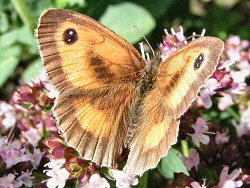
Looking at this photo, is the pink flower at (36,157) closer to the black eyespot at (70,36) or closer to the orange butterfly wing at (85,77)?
the orange butterfly wing at (85,77)

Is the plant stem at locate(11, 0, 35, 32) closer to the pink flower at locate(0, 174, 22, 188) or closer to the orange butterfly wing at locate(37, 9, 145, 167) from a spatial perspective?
the pink flower at locate(0, 174, 22, 188)

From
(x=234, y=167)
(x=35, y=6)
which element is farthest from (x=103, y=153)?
(x=35, y=6)

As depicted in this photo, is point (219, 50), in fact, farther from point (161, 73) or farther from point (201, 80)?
point (161, 73)

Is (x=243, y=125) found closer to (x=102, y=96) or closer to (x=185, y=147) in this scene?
(x=185, y=147)

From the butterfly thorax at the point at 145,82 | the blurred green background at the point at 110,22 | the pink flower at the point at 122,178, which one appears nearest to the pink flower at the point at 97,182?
the pink flower at the point at 122,178

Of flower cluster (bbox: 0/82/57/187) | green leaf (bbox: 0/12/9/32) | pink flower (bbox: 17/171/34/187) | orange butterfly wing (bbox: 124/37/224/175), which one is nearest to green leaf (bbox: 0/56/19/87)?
green leaf (bbox: 0/12/9/32)

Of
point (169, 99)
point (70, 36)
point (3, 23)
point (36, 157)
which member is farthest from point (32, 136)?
point (3, 23)
